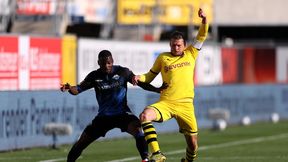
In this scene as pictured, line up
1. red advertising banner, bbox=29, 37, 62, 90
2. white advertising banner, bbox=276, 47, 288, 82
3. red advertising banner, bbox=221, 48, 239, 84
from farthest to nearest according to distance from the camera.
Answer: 1. white advertising banner, bbox=276, 47, 288, 82
2. red advertising banner, bbox=221, 48, 239, 84
3. red advertising banner, bbox=29, 37, 62, 90

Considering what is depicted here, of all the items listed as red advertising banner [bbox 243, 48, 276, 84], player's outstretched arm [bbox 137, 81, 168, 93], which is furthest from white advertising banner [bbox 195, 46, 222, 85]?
player's outstretched arm [bbox 137, 81, 168, 93]

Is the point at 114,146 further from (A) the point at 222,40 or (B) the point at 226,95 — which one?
(A) the point at 222,40

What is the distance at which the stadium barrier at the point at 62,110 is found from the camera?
2214 cm

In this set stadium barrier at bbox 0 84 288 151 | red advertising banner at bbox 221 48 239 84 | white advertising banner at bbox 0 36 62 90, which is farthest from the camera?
red advertising banner at bbox 221 48 239 84

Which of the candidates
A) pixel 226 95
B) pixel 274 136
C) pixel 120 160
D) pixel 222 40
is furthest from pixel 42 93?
pixel 222 40

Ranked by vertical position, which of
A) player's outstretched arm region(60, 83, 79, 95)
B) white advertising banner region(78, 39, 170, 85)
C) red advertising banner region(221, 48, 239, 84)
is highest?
player's outstretched arm region(60, 83, 79, 95)

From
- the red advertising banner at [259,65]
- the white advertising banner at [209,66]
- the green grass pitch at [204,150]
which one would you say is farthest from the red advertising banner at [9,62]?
the red advertising banner at [259,65]

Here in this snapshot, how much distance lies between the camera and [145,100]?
28.2 meters

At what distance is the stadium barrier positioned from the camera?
2214 cm

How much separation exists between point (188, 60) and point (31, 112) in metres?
7.63

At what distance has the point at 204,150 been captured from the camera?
2189cm

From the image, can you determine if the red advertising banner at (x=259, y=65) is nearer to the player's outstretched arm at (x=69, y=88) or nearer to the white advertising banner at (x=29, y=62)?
the white advertising banner at (x=29, y=62)

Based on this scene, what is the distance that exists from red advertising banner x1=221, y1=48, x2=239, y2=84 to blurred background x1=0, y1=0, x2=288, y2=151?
0.03 m

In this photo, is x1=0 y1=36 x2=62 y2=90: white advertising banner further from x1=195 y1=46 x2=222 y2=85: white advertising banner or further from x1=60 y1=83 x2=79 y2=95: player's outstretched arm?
x1=195 y1=46 x2=222 y2=85: white advertising banner
